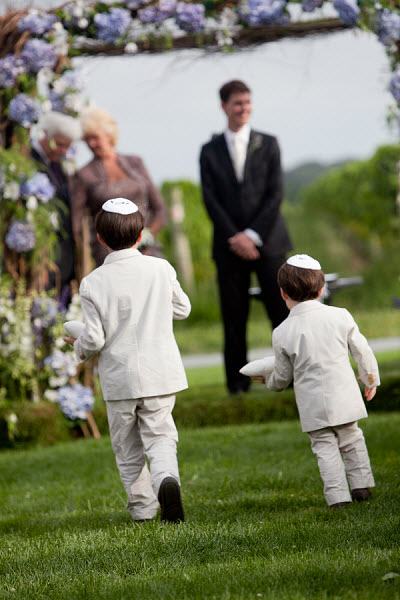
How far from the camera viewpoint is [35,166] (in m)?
6.73

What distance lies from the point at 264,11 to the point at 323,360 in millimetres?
3719

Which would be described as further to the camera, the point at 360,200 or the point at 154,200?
the point at 360,200

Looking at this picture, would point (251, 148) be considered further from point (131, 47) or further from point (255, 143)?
point (131, 47)

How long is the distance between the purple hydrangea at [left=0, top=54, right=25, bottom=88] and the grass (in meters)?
3.05

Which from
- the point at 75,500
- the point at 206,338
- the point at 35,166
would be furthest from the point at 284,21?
the point at 206,338

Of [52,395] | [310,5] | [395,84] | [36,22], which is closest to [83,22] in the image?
[36,22]

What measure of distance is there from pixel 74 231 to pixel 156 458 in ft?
11.7

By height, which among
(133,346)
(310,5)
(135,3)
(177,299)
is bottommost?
(133,346)

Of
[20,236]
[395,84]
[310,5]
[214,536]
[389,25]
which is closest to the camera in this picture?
[214,536]

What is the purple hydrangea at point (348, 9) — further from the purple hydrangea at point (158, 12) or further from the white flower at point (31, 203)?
the white flower at point (31, 203)

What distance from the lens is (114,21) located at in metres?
6.61

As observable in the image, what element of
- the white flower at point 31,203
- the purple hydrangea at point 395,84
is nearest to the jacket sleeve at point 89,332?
the white flower at point 31,203

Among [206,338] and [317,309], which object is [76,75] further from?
[206,338]

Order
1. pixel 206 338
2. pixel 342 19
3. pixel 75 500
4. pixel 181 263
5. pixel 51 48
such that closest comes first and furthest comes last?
1. pixel 75 500
2. pixel 342 19
3. pixel 51 48
4. pixel 206 338
5. pixel 181 263
